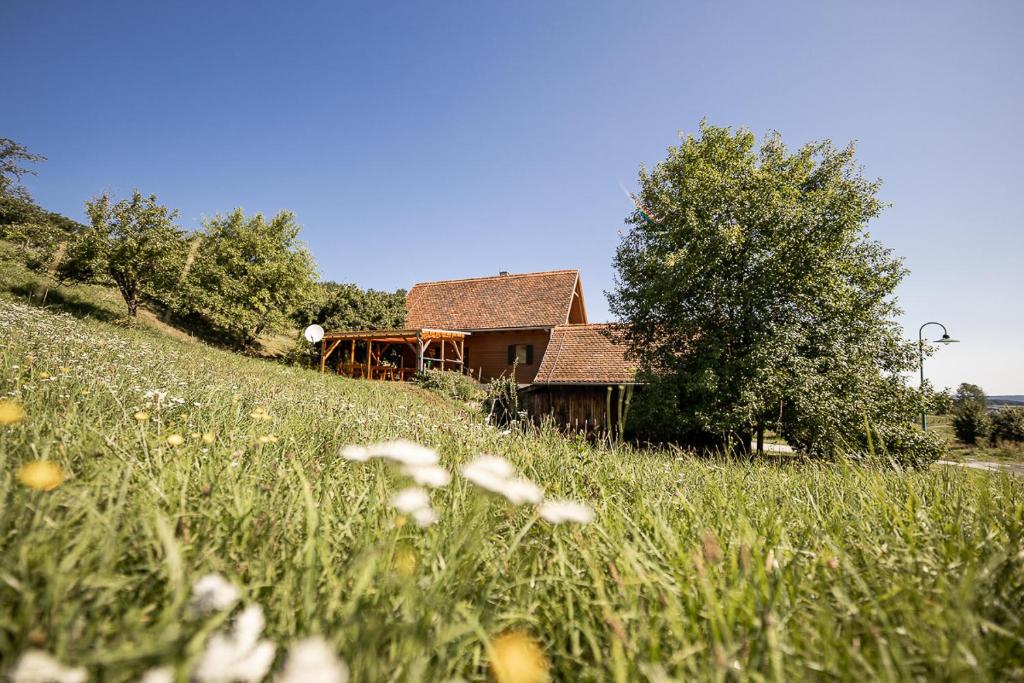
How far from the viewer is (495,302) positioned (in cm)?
3116

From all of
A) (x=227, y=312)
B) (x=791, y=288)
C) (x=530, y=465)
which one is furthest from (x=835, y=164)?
(x=227, y=312)

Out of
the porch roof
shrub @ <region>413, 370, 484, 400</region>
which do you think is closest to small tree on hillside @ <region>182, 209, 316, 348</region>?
the porch roof

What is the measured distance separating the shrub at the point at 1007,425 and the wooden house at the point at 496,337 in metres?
21.3

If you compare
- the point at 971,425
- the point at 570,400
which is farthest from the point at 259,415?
the point at 971,425

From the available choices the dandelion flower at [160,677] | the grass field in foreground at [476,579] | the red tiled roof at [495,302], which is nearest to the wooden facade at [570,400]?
the red tiled roof at [495,302]

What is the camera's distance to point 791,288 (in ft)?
42.0

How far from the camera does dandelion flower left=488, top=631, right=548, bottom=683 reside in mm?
873

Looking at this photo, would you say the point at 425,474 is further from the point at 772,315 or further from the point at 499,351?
the point at 499,351

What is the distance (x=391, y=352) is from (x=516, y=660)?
30.8 metres

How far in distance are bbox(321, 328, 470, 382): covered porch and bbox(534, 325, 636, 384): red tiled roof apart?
5330mm

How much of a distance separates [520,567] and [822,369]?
1449 centimetres

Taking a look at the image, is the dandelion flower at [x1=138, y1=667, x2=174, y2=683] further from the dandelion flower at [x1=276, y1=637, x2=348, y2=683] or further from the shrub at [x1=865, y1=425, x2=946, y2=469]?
the shrub at [x1=865, y1=425, x2=946, y2=469]

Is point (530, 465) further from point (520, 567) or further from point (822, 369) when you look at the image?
point (822, 369)

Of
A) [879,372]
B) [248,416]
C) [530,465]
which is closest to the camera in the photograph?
[530,465]
